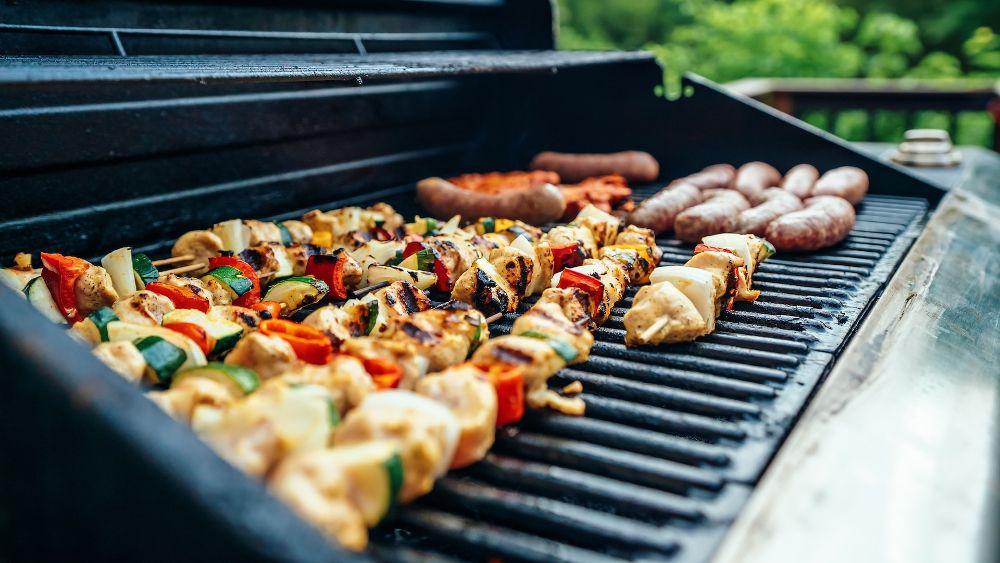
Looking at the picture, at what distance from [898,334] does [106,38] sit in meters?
3.52

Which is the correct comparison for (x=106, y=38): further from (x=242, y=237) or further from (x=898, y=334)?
(x=898, y=334)

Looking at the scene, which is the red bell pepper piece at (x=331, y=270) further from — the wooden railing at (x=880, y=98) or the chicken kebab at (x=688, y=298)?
the wooden railing at (x=880, y=98)

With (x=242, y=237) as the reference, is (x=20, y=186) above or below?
above

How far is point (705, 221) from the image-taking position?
13.4ft

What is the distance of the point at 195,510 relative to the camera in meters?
1.28

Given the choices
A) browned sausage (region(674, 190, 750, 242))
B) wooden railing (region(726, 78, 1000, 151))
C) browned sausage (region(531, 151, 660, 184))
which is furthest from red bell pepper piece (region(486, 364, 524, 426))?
wooden railing (region(726, 78, 1000, 151))

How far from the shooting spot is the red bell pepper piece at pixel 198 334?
8.02ft

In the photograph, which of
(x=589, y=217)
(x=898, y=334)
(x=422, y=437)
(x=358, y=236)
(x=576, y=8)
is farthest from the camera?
(x=576, y=8)

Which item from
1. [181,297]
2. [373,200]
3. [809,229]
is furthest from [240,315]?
[809,229]

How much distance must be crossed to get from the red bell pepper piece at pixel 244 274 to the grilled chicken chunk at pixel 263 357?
82cm

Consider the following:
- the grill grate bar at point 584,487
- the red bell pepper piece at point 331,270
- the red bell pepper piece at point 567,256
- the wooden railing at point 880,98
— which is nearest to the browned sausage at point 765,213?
the red bell pepper piece at point 567,256

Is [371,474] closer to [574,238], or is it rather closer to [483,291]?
[483,291]

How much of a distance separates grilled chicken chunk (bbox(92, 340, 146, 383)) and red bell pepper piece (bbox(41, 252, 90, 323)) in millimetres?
606

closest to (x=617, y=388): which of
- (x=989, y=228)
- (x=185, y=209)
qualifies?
(x=185, y=209)
